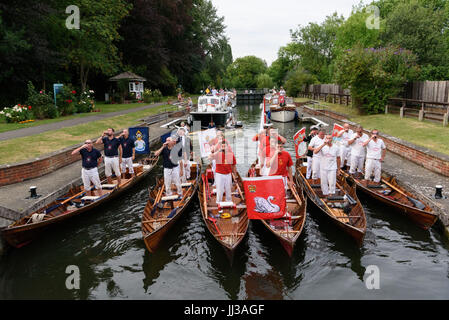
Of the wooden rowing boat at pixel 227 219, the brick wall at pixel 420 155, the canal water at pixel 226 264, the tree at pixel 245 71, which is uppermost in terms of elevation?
the tree at pixel 245 71

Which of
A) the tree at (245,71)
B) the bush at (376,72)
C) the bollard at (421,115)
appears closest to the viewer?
the bollard at (421,115)

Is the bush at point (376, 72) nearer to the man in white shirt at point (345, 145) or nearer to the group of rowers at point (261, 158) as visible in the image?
the man in white shirt at point (345, 145)

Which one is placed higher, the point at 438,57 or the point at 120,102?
the point at 438,57

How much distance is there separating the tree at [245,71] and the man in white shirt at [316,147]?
7722 centimetres

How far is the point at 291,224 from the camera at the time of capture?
27.6 feet

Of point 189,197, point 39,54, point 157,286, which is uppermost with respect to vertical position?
point 39,54

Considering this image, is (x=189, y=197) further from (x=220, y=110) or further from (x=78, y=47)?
(x=78, y=47)

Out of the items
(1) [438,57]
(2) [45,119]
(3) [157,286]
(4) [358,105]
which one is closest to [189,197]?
(3) [157,286]

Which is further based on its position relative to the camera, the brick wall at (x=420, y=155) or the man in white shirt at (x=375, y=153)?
the brick wall at (x=420, y=155)

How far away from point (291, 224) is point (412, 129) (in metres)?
13.3

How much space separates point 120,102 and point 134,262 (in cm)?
3386

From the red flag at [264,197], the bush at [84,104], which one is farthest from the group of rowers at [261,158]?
the bush at [84,104]

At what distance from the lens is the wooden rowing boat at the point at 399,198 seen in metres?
8.63

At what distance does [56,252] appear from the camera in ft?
27.6
